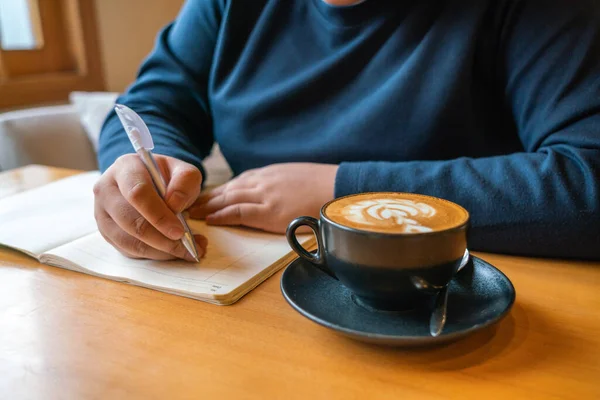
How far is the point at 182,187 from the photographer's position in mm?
597

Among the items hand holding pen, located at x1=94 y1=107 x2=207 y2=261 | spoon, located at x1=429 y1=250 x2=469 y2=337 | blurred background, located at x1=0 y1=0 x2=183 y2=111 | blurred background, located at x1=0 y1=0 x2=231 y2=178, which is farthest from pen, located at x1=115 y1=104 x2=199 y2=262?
blurred background, located at x1=0 y1=0 x2=183 y2=111

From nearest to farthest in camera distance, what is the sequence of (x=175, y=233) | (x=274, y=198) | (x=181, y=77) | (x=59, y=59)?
1. (x=175, y=233)
2. (x=274, y=198)
3. (x=181, y=77)
4. (x=59, y=59)

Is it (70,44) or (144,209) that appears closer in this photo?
(144,209)

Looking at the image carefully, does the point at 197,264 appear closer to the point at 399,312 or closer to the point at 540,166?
the point at 399,312

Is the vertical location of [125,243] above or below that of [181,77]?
below

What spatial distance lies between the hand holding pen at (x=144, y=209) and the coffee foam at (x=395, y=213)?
0.20 metres

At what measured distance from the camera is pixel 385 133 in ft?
2.64

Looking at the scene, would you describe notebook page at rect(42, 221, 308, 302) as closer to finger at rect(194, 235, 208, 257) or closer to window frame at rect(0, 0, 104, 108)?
finger at rect(194, 235, 208, 257)

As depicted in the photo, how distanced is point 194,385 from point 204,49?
73cm

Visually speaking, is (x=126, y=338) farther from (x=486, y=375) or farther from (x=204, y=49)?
(x=204, y=49)

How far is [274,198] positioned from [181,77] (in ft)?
1.30

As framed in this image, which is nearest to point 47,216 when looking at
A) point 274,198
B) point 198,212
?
point 198,212

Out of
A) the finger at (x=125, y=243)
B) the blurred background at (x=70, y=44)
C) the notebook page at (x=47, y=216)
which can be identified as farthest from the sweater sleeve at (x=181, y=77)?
the blurred background at (x=70, y=44)

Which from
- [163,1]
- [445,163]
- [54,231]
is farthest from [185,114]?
[163,1]
